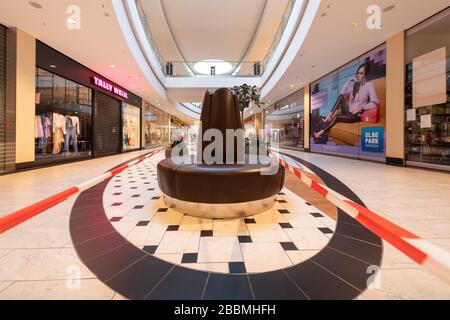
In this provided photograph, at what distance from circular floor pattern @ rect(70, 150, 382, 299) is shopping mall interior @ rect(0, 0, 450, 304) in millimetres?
17

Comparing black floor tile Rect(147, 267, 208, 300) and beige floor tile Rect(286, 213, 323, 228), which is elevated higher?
beige floor tile Rect(286, 213, 323, 228)

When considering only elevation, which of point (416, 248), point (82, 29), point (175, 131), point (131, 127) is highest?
point (82, 29)

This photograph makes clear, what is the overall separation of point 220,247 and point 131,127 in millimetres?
14960

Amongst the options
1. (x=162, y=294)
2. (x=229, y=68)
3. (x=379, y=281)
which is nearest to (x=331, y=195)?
(x=379, y=281)

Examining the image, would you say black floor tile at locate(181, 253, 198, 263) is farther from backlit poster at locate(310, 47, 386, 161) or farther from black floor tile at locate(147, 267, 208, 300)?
backlit poster at locate(310, 47, 386, 161)

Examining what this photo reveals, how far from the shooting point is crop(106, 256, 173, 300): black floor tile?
→ 1526 mm

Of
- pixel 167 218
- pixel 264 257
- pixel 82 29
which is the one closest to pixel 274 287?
pixel 264 257

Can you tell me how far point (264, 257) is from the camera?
6.64ft

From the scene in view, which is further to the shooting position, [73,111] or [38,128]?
[73,111]

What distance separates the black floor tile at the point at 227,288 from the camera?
1.50 metres

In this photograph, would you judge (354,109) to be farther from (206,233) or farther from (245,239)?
(206,233)

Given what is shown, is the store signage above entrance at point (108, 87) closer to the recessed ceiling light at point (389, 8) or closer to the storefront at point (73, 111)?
the storefront at point (73, 111)

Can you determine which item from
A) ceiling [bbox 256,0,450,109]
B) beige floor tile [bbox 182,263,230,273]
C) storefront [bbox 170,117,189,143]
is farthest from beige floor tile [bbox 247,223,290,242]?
storefront [bbox 170,117,189,143]

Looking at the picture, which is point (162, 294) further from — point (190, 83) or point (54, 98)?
point (190, 83)
